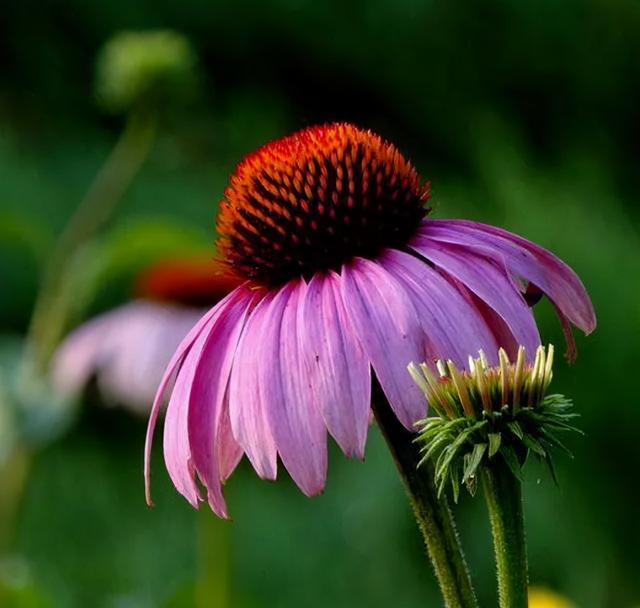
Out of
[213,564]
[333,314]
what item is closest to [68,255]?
[213,564]

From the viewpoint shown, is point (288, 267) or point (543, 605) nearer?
point (288, 267)

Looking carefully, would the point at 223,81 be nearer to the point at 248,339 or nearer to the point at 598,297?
the point at 598,297

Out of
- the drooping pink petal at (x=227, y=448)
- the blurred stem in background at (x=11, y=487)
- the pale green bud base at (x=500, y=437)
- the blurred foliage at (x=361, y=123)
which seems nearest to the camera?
the pale green bud base at (x=500, y=437)

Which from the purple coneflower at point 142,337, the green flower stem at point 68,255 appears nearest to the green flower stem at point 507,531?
the green flower stem at point 68,255

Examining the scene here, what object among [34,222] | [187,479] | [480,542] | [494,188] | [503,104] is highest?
[503,104]

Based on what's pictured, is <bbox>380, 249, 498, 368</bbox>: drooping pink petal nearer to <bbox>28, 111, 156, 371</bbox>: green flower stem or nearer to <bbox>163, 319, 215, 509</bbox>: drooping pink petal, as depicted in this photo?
<bbox>163, 319, 215, 509</bbox>: drooping pink petal

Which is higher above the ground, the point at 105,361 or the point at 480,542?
the point at 105,361

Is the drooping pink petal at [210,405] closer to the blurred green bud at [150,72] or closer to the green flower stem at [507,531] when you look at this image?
the green flower stem at [507,531]

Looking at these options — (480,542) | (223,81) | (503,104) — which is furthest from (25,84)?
(480,542)
